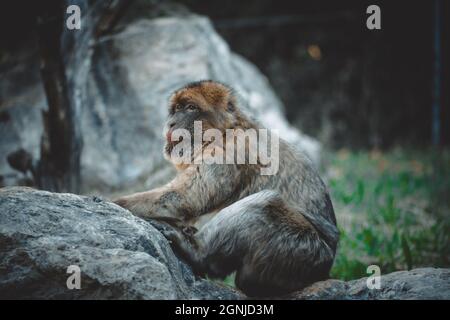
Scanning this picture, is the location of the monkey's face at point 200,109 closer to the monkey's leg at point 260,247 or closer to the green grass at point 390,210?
the monkey's leg at point 260,247

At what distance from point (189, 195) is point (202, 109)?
2.77ft

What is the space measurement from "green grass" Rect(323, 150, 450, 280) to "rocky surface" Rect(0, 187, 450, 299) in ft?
5.79

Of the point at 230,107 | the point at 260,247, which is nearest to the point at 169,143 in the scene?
the point at 230,107

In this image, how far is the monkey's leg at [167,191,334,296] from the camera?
372 centimetres

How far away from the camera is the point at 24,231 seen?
334 cm

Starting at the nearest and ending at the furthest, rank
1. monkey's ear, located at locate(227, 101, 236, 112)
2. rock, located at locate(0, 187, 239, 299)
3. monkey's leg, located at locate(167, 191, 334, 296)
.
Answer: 1. rock, located at locate(0, 187, 239, 299)
2. monkey's leg, located at locate(167, 191, 334, 296)
3. monkey's ear, located at locate(227, 101, 236, 112)

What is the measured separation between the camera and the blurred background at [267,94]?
6512mm

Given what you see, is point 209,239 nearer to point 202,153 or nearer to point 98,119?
point 202,153

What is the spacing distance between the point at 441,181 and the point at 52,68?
6.40 m

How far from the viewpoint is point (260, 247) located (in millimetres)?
3721

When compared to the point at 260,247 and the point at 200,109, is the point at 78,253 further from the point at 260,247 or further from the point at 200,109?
the point at 200,109

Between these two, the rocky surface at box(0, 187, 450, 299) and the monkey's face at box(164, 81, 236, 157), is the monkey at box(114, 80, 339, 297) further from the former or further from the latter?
the rocky surface at box(0, 187, 450, 299)

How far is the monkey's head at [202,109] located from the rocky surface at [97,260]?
1051 millimetres

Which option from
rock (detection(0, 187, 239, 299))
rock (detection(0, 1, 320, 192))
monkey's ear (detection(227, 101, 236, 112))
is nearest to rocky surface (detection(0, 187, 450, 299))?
rock (detection(0, 187, 239, 299))
